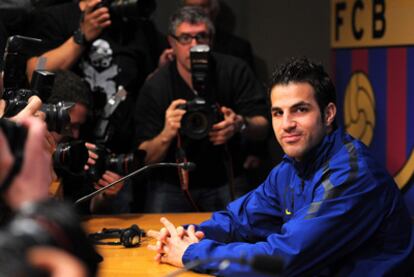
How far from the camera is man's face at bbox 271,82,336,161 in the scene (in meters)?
2.20

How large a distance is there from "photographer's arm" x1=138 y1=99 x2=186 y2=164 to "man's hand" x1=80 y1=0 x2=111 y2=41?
1.43 feet

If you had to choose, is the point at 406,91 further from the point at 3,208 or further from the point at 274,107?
the point at 3,208

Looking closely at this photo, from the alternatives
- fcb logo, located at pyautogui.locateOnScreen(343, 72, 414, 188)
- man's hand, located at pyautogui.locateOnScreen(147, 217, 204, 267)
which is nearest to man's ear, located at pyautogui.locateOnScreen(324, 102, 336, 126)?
man's hand, located at pyautogui.locateOnScreen(147, 217, 204, 267)

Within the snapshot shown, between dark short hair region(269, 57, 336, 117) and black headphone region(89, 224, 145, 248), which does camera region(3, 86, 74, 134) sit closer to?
black headphone region(89, 224, 145, 248)

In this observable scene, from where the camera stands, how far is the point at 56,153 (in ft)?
7.44

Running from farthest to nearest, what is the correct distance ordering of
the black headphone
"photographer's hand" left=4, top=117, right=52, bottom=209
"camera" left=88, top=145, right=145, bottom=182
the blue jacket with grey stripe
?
"camera" left=88, top=145, right=145, bottom=182
the black headphone
the blue jacket with grey stripe
"photographer's hand" left=4, top=117, right=52, bottom=209

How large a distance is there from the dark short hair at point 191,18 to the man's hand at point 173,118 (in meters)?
0.38

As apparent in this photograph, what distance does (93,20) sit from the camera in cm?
320

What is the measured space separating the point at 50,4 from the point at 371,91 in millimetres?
1455

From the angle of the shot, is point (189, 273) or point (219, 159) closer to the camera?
point (189, 273)

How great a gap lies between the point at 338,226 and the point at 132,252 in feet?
2.09

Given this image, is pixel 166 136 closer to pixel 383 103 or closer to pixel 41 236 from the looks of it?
pixel 383 103

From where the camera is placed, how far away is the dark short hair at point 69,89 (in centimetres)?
297

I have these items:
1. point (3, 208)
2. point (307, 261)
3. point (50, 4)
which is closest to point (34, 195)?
point (3, 208)
